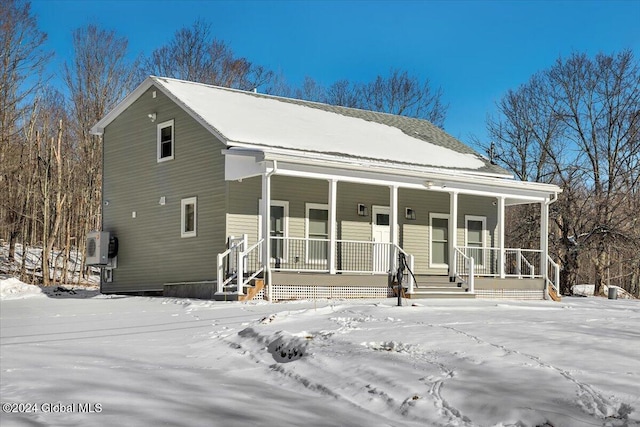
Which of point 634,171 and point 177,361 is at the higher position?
point 634,171

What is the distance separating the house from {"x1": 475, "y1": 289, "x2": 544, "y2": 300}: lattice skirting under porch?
0.04 metres

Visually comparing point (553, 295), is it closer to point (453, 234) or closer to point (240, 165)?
point (453, 234)

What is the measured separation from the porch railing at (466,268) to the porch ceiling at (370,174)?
190 centimetres

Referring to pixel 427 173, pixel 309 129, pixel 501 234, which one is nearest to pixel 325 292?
pixel 427 173

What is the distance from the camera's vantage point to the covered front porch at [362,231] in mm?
19391

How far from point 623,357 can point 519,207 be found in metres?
33.5

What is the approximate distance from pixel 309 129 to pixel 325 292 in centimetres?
579

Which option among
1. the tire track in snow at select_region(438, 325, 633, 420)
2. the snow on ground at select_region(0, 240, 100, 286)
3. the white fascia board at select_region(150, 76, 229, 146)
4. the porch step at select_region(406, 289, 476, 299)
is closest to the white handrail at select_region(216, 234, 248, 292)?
the white fascia board at select_region(150, 76, 229, 146)

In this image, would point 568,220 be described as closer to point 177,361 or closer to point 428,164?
point 428,164

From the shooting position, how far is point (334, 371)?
8836 mm

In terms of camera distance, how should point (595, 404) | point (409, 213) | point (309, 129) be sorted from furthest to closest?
point (409, 213) < point (309, 129) < point (595, 404)

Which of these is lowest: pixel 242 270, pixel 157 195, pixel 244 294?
pixel 244 294

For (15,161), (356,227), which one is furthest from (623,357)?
(15,161)

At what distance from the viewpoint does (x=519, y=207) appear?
135ft
